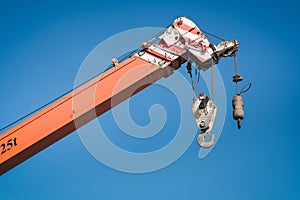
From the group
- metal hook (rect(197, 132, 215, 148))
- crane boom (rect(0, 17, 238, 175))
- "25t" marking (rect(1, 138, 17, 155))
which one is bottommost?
metal hook (rect(197, 132, 215, 148))

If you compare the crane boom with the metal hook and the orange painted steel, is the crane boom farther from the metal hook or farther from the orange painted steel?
the metal hook

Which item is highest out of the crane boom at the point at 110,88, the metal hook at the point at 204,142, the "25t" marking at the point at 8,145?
the crane boom at the point at 110,88

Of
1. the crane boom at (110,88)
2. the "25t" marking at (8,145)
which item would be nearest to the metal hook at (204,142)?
the crane boom at (110,88)

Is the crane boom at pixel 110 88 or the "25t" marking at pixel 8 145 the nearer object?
the crane boom at pixel 110 88

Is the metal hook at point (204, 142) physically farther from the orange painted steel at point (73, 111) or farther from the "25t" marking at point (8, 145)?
the "25t" marking at point (8, 145)

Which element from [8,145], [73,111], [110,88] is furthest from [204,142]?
[8,145]

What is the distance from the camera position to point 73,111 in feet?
22.7

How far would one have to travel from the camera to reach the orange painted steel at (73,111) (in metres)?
6.89

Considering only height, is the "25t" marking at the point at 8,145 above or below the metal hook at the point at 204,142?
above

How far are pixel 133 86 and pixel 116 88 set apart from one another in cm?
24

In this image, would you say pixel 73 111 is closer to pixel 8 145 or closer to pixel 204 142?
pixel 8 145

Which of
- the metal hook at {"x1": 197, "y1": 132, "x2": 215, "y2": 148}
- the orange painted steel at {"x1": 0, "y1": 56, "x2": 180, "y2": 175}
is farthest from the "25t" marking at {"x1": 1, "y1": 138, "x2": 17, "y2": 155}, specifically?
the metal hook at {"x1": 197, "y1": 132, "x2": 215, "y2": 148}

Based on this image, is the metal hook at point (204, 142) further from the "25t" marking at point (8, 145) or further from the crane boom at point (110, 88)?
the "25t" marking at point (8, 145)

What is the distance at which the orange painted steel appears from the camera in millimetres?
6887
